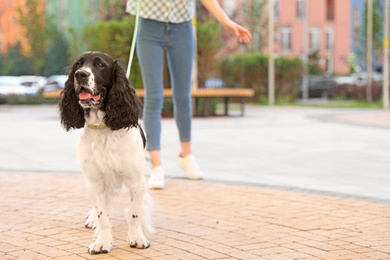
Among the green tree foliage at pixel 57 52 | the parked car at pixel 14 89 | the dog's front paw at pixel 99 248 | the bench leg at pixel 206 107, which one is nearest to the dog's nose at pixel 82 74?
the dog's front paw at pixel 99 248

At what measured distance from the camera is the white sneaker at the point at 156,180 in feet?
20.5

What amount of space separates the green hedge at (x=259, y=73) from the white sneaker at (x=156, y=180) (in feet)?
69.1

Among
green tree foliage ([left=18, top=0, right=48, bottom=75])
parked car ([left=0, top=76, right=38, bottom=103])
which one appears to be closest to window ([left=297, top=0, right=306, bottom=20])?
green tree foliage ([left=18, top=0, right=48, bottom=75])

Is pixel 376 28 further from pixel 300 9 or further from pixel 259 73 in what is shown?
pixel 300 9

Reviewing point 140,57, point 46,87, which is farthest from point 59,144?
point 46,87

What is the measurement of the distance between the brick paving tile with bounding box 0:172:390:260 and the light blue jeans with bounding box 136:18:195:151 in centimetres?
63

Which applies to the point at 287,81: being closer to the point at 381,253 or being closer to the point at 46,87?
the point at 46,87

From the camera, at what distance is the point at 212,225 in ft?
15.7

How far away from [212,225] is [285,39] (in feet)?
170

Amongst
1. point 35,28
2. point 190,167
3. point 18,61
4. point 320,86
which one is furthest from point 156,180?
point 18,61

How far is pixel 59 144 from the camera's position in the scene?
10766 millimetres

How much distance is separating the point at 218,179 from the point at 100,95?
296cm

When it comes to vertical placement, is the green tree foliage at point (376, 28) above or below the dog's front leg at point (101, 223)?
above

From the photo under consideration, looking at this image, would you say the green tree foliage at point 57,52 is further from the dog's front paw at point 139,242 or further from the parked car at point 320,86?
the dog's front paw at point 139,242
